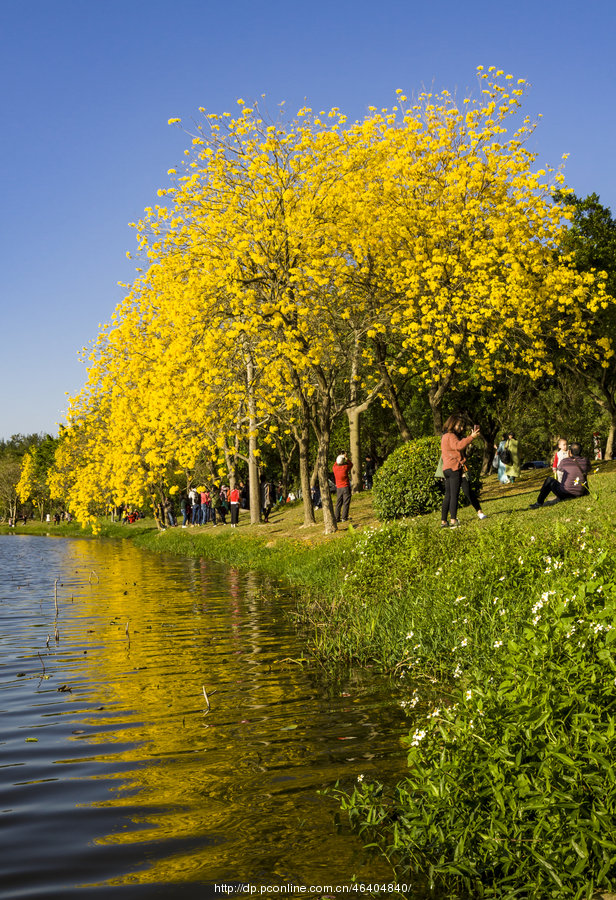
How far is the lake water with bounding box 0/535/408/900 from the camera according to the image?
4.30 meters

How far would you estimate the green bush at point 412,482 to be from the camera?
2027 centimetres

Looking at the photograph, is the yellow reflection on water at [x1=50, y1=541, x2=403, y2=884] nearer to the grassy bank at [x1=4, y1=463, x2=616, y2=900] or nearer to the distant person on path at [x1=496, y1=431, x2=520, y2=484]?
the grassy bank at [x1=4, y1=463, x2=616, y2=900]

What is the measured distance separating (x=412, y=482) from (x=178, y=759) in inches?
585

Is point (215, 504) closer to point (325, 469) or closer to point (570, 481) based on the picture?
point (325, 469)

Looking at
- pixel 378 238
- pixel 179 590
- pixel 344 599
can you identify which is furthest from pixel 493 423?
pixel 344 599

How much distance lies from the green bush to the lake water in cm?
875

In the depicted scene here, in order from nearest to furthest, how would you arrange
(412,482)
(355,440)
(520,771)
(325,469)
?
1. (520,771)
2. (412,482)
3. (325,469)
4. (355,440)

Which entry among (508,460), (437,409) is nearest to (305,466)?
(437,409)

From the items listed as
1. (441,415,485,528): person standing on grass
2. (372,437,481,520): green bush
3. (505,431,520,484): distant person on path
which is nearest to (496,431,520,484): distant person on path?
(505,431,520,484): distant person on path

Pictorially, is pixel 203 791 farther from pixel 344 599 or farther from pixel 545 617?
pixel 344 599

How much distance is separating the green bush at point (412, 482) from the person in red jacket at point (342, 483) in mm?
1830

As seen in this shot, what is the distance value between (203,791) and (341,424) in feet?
168

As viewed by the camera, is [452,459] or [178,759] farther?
[452,459]

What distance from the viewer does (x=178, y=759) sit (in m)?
6.03
